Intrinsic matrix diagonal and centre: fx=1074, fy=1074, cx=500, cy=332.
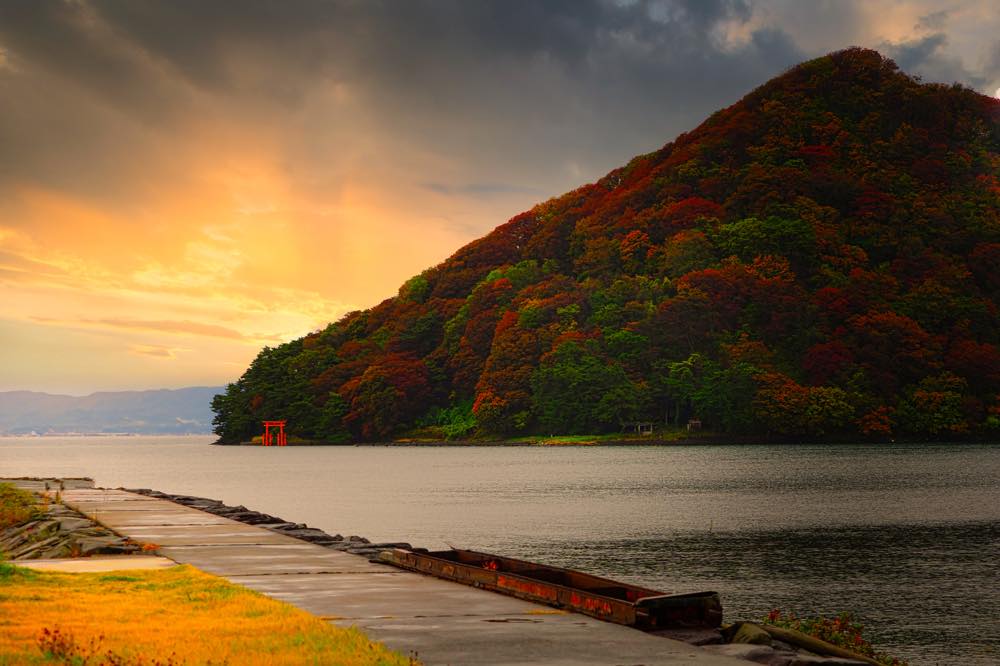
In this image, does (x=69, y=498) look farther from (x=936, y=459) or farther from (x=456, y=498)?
(x=936, y=459)

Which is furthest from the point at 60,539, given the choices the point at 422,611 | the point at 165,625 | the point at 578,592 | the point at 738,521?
the point at 738,521

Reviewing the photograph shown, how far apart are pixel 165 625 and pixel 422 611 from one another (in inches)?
161

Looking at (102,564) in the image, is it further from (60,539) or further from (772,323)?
(772,323)

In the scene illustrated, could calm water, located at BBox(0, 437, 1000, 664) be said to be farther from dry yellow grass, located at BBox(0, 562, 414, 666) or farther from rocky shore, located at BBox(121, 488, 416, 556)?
dry yellow grass, located at BBox(0, 562, 414, 666)

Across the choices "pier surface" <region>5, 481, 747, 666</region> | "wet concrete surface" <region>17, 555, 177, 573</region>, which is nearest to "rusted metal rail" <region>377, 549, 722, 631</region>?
"pier surface" <region>5, 481, 747, 666</region>

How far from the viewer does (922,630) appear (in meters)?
24.8

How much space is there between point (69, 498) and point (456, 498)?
82.2ft

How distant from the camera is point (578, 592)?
17.6 metres

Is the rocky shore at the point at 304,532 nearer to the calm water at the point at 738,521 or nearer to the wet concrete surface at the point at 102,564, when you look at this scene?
the wet concrete surface at the point at 102,564

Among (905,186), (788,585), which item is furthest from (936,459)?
(905,186)

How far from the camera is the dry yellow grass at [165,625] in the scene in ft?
42.9

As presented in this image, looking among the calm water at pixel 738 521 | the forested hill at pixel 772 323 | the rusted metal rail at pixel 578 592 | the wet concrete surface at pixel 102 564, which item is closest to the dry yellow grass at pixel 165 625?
the wet concrete surface at pixel 102 564

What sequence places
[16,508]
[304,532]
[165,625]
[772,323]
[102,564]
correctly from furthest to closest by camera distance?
[772,323] < [16,508] < [304,532] < [102,564] < [165,625]

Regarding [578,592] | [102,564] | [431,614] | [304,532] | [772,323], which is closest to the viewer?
[431,614]
